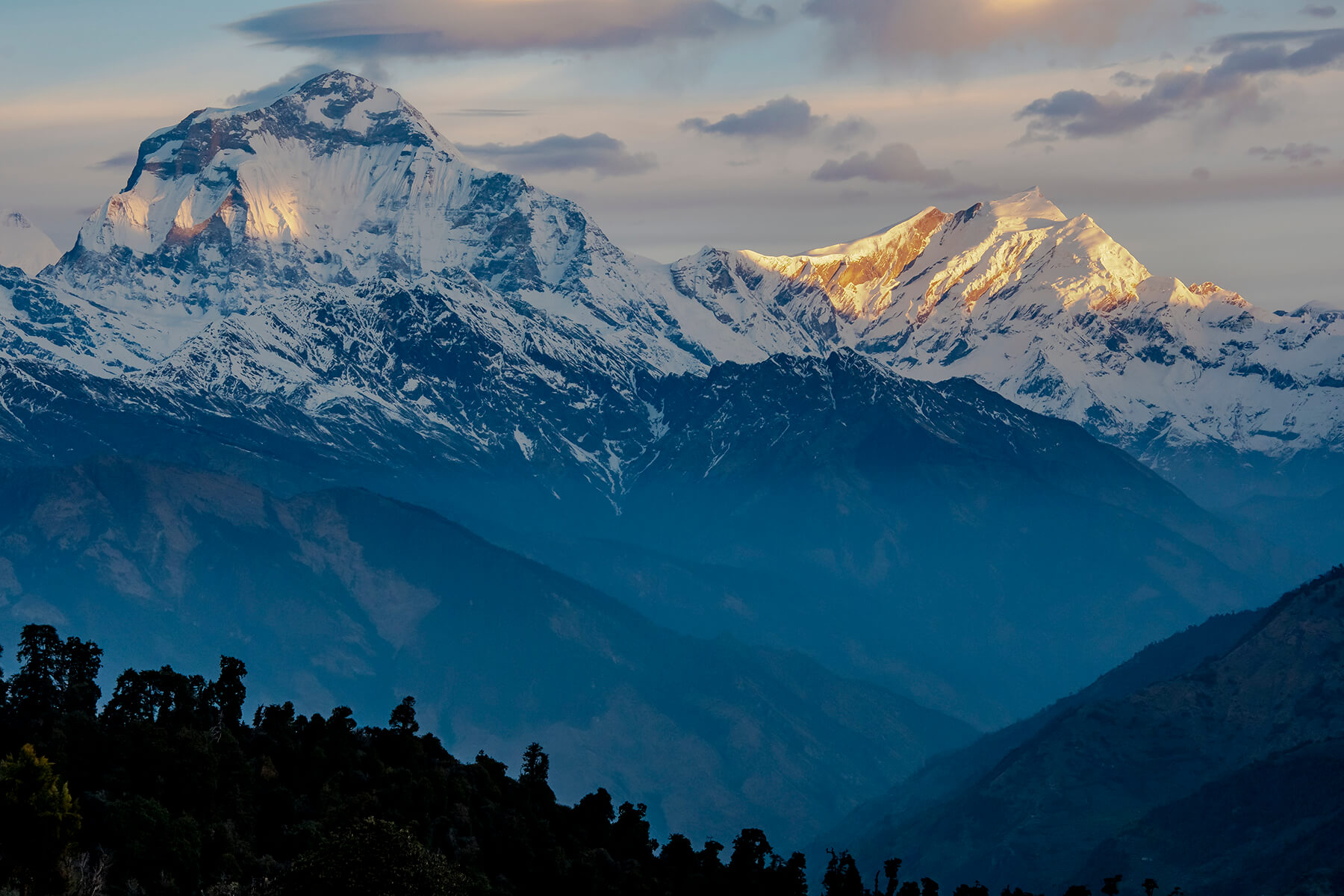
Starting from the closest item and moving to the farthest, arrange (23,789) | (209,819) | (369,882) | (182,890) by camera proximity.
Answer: (369,882)
(23,789)
(182,890)
(209,819)

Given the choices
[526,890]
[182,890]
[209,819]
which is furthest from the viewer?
[526,890]

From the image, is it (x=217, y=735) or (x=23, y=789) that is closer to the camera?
(x=23, y=789)

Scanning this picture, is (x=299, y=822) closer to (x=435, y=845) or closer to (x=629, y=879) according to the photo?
(x=435, y=845)

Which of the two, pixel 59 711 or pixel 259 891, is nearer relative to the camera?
pixel 259 891

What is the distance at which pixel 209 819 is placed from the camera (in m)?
174

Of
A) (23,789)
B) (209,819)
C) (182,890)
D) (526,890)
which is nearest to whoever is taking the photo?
(23,789)

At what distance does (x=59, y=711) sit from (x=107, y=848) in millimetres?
45341

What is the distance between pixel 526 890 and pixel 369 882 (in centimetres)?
5850

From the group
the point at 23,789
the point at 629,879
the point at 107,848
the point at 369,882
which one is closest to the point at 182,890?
the point at 107,848

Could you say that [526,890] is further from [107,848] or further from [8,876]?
[8,876]

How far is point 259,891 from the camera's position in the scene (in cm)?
14750

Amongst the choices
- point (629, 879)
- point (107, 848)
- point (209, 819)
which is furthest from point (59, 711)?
point (629, 879)

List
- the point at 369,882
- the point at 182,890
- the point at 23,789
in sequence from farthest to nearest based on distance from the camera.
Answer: the point at 182,890, the point at 23,789, the point at 369,882

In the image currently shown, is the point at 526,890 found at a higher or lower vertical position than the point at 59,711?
lower
